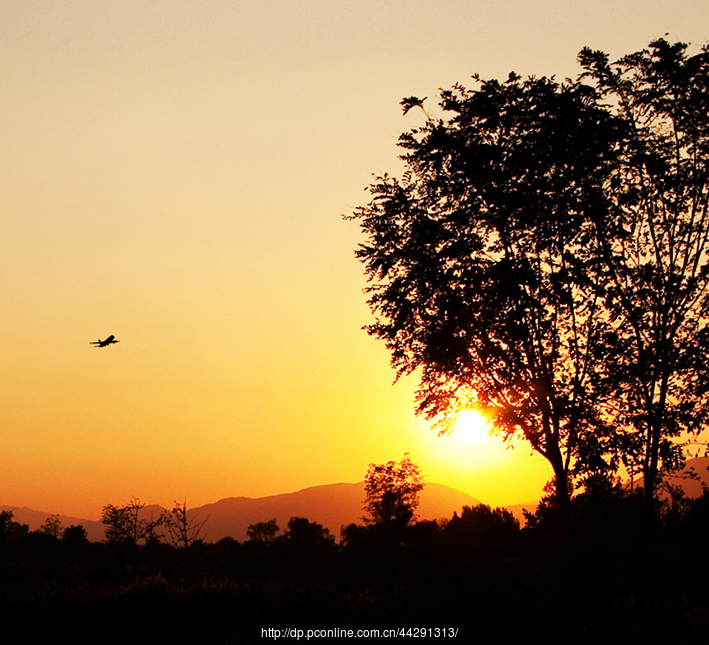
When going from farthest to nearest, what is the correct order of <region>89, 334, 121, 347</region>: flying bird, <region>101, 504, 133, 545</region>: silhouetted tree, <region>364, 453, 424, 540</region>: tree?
<region>101, 504, 133, 545</region>: silhouetted tree < <region>364, 453, 424, 540</region>: tree < <region>89, 334, 121, 347</region>: flying bird

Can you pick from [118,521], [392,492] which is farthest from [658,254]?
[118,521]

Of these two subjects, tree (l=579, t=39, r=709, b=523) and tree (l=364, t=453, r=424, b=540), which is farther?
tree (l=364, t=453, r=424, b=540)

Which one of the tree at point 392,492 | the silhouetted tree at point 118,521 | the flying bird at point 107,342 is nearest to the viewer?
the flying bird at point 107,342

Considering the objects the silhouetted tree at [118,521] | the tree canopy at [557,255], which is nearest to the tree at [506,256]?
the tree canopy at [557,255]

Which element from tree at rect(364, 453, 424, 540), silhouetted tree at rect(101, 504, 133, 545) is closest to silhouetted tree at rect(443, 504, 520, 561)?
tree at rect(364, 453, 424, 540)

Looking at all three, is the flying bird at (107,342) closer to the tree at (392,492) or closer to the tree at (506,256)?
the tree at (506,256)

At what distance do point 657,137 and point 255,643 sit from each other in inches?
880

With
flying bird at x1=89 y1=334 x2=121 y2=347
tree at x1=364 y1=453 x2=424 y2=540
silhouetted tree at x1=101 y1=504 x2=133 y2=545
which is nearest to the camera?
flying bird at x1=89 y1=334 x2=121 y2=347

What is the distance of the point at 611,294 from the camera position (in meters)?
25.7

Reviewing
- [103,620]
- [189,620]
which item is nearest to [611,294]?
[189,620]

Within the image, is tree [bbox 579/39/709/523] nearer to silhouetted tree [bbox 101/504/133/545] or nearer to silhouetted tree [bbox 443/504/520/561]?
silhouetted tree [bbox 443/504/520/561]

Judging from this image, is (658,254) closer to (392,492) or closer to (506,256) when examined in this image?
(506,256)

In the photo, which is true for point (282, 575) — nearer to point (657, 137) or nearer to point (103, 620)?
point (103, 620)

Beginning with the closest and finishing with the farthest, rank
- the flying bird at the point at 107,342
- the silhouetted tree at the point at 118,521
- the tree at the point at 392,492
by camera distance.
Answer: the flying bird at the point at 107,342 < the tree at the point at 392,492 < the silhouetted tree at the point at 118,521
